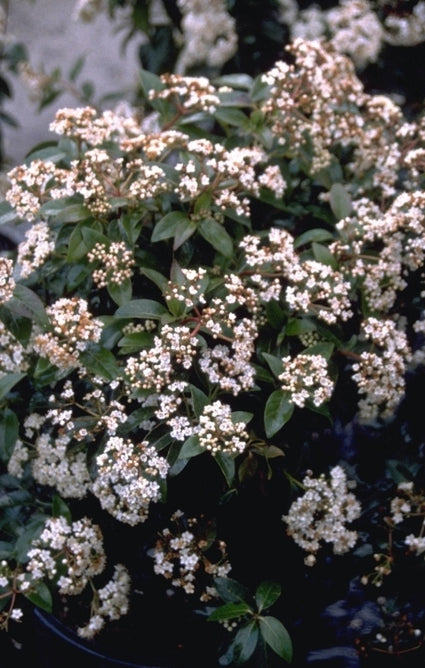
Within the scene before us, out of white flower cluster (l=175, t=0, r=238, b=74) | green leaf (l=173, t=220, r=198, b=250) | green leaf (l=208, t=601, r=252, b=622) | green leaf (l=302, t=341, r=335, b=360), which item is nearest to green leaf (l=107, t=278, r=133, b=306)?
green leaf (l=173, t=220, r=198, b=250)

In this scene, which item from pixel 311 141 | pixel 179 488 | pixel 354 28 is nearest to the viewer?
pixel 179 488

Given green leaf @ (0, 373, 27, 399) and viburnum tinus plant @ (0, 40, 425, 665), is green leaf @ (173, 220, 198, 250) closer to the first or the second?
viburnum tinus plant @ (0, 40, 425, 665)

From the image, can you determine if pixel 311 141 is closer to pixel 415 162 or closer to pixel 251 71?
pixel 415 162

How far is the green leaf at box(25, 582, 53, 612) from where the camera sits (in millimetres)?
1418

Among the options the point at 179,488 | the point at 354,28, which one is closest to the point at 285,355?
the point at 179,488

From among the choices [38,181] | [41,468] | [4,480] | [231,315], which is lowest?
[4,480]

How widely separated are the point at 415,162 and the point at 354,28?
3.09ft

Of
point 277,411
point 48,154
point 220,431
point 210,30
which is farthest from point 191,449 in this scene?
point 210,30

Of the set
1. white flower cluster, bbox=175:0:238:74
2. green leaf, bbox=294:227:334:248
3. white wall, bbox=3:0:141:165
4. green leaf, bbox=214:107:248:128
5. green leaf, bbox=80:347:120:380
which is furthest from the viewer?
white wall, bbox=3:0:141:165

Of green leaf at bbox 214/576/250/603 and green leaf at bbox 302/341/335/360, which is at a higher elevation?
green leaf at bbox 302/341/335/360

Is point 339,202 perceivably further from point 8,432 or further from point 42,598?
point 42,598

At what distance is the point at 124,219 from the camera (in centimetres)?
149

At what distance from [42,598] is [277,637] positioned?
406 millimetres

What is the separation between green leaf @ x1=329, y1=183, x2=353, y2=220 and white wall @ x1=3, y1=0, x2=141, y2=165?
298 centimetres
